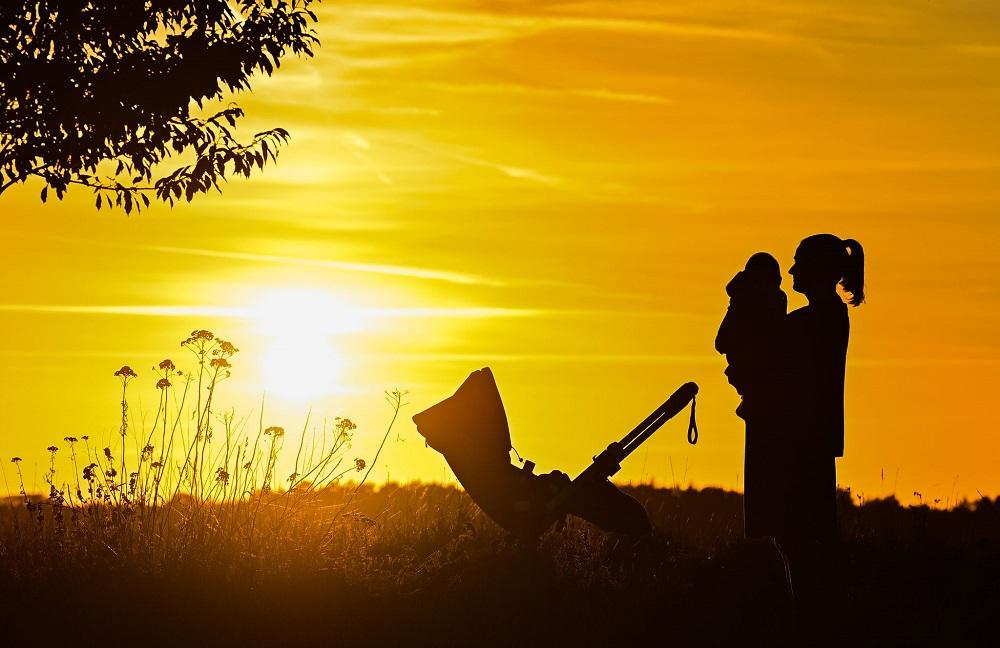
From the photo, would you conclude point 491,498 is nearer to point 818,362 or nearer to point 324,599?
point 324,599

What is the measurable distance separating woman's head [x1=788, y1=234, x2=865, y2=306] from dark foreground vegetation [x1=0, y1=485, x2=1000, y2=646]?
2.24 m

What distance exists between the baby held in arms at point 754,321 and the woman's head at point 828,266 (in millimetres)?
200

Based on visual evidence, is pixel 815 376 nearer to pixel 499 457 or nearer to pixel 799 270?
pixel 799 270

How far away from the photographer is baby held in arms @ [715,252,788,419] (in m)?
9.03

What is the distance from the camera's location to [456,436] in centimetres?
949

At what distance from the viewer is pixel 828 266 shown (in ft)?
29.5

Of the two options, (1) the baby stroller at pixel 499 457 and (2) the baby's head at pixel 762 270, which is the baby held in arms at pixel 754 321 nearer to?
(2) the baby's head at pixel 762 270

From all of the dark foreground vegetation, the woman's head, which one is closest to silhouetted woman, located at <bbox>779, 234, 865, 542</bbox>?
the woman's head

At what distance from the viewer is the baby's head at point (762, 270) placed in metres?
9.06

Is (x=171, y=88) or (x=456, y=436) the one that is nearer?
(x=456, y=436)

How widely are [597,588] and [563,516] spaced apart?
611 millimetres

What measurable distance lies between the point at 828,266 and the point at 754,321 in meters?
0.66

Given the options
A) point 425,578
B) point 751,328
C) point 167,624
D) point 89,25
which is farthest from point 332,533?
point 89,25

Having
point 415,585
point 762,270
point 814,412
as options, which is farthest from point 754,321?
point 415,585
